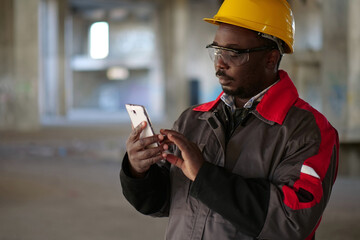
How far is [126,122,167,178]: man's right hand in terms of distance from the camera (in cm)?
209

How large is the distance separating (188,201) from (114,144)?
483 inches

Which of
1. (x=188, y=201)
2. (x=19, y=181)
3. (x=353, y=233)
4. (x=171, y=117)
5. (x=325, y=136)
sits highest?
(x=325, y=136)

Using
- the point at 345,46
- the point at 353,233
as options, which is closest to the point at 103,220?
the point at 353,233

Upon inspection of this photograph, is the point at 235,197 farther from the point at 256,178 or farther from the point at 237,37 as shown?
the point at 237,37

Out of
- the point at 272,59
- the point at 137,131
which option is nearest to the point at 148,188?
the point at 137,131

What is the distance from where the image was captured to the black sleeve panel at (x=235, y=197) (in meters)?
1.87

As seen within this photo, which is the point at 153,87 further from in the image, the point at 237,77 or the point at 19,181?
the point at 237,77

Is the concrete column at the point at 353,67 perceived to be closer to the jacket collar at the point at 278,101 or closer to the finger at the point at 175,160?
the jacket collar at the point at 278,101

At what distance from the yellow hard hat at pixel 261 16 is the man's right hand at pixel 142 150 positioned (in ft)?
2.05

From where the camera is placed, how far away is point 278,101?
6.93ft

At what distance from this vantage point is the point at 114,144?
46.6 feet

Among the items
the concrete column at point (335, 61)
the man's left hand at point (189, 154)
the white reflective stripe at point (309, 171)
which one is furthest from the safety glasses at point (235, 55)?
the concrete column at point (335, 61)

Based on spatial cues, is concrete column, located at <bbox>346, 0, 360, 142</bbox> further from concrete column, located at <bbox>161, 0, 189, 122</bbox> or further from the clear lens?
concrete column, located at <bbox>161, 0, 189, 122</bbox>

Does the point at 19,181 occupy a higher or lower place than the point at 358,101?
lower
